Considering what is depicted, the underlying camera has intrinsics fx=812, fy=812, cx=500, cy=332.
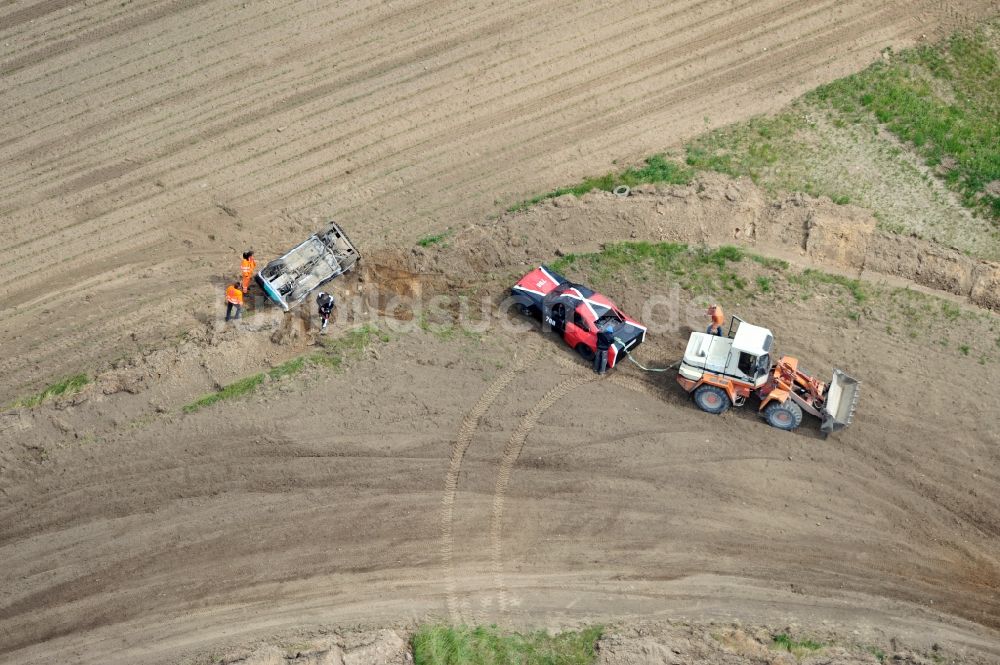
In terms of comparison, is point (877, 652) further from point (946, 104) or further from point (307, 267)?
point (946, 104)

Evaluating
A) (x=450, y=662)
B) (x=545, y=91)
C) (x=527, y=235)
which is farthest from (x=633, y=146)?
(x=450, y=662)

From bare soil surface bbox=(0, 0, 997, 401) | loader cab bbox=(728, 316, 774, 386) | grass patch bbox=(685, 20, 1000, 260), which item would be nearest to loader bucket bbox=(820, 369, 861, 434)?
loader cab bbox=(728, 316, 774, 386)

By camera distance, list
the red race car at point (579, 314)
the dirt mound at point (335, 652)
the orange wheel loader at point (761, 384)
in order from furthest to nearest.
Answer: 1. the red race car at point (579, 314)
2. the orange wheel loader at point (761, 384)
3. the dirt mound at point (335, 652)

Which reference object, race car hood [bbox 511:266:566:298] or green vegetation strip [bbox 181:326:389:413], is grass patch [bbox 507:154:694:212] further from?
green vegetation strip [bbox 181:326:389:413]

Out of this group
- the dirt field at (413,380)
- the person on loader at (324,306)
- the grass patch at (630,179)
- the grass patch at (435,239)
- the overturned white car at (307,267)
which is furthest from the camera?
the grass patch at (630,179)

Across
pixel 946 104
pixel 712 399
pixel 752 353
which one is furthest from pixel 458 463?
pixel 946 104

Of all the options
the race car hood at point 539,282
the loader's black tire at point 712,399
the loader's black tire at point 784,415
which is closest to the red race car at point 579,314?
the race car hood at point 539,282

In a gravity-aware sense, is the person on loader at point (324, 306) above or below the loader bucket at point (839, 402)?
above

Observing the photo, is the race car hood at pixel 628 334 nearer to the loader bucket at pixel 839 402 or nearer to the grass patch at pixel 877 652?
the loader bucket at pixel 839 402
